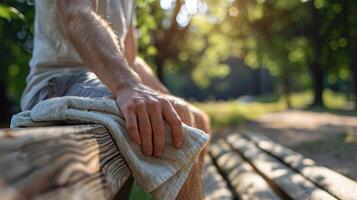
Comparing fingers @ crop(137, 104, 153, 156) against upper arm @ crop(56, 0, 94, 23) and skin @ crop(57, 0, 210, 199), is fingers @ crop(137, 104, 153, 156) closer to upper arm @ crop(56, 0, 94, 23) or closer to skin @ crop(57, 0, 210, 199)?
skin @ crop(57, 0, 210, 199)

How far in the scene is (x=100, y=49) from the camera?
179 cm

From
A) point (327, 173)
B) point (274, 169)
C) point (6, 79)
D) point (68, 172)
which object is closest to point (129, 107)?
point (68, 172)

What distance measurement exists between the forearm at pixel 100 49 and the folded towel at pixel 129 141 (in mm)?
116

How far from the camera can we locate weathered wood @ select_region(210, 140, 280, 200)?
9.66ft

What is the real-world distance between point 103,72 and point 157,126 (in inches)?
13.4

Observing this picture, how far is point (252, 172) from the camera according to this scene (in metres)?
3.75

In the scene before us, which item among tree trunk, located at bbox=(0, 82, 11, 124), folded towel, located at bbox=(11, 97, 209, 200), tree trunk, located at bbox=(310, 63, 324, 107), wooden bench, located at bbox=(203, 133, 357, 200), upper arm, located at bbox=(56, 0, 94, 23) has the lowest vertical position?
tree trunk, located at bbox=(310, 63, 324, 107)

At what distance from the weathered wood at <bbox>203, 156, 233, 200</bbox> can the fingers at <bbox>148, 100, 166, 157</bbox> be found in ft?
5.89

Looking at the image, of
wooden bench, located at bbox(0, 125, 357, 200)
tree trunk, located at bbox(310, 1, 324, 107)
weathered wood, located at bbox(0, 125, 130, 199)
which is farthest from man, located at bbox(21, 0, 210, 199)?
tree trunk, located at bbox(310, 1, 324, 107)

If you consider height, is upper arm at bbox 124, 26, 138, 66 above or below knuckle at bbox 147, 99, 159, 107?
above

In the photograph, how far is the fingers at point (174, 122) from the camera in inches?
62.1

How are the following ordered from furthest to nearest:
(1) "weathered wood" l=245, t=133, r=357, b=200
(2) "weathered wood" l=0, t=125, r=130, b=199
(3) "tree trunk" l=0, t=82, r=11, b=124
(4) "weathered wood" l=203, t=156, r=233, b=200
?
(3) "tree trunk" l=0, t=82, r=11, b=124, (4) "weathered wood" l=203, t=156, r=233, b=200, (1) "weathered wood" l=245, t=133, r=357, b=200, (2) "weathered wood" l=0, t=125, r=130, b=199

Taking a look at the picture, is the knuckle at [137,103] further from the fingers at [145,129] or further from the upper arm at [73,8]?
the upper arm at [73,8]

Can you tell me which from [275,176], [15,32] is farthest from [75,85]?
[15,32]
